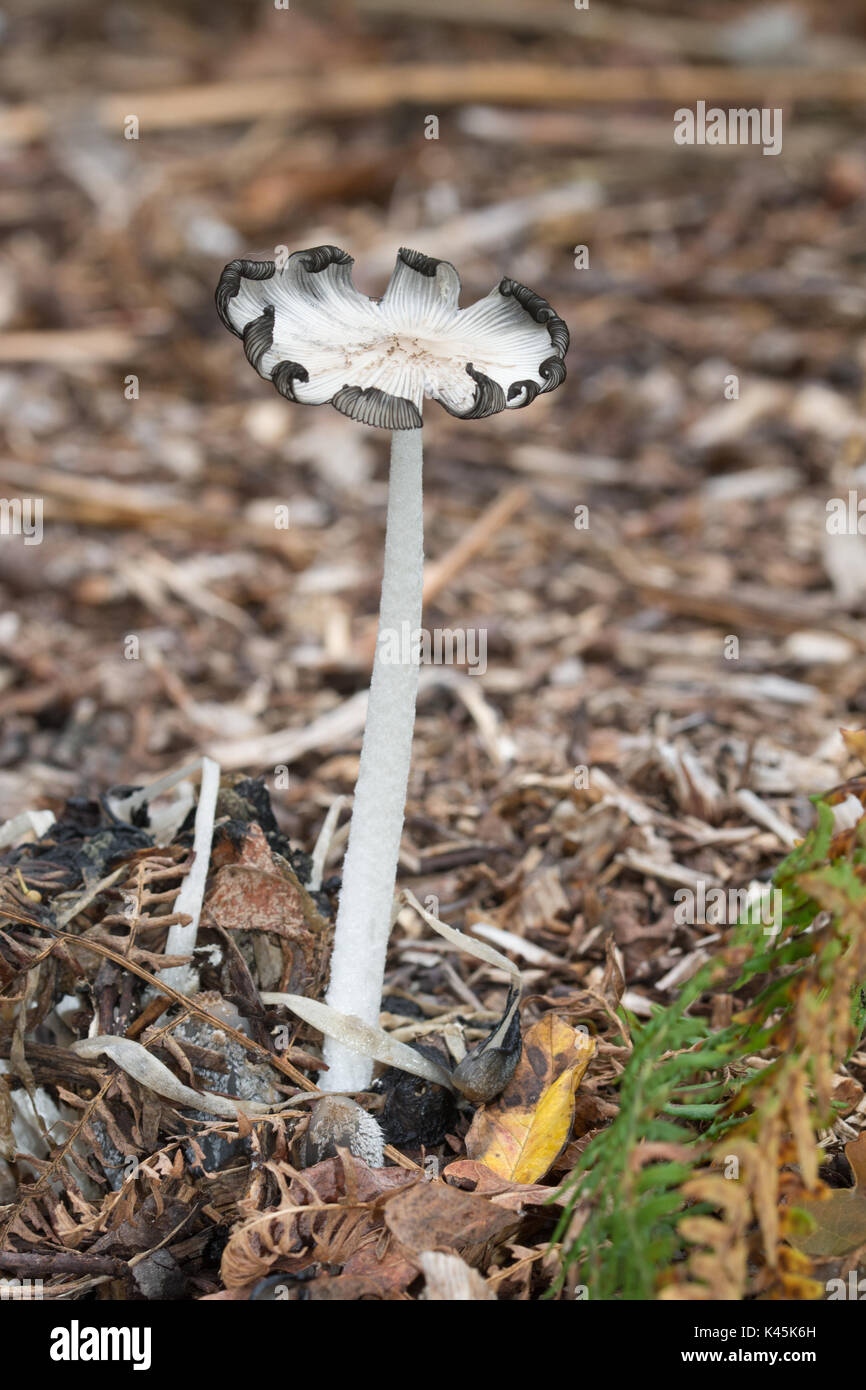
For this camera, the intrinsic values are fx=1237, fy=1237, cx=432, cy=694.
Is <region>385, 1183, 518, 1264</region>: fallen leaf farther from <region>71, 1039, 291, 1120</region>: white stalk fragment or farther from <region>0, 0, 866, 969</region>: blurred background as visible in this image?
<region>0, 0, 866, 969</region>: blurred background

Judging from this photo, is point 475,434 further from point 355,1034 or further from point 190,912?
point 355,1034

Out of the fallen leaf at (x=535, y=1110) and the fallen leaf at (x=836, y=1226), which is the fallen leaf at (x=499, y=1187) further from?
the fallen leaf at (x=836, y=1226)

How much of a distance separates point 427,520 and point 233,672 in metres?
1.84

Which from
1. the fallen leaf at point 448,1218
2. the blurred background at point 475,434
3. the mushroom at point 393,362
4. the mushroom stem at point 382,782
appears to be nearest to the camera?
the mushroom at point 393,362

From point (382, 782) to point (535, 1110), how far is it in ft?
2.94

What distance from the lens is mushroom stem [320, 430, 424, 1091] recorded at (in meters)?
2.84

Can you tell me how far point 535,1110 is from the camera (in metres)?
3.04

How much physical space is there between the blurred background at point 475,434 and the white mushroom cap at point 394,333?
1.97 meters

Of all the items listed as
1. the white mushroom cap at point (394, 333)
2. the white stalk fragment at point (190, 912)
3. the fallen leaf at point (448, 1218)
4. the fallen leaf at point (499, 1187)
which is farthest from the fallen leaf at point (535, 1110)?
the white mushroom cap at point (394, 333)

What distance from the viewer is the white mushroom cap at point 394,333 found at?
2635 millimetres

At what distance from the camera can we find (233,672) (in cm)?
609

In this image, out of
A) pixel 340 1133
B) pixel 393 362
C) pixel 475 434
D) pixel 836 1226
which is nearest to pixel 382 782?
pixel 340 1133

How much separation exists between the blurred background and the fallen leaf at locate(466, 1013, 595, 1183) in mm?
887

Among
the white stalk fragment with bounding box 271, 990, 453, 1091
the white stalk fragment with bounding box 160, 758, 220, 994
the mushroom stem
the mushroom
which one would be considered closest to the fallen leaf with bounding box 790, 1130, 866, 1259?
the white stalk fragment with bounding box 271, 990, 453, 1091
